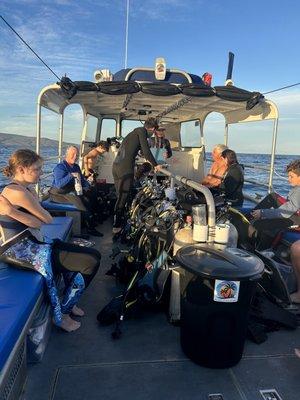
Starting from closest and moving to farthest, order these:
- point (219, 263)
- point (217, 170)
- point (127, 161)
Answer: point (219, 263)
point (127, 161)
point (217, 170)

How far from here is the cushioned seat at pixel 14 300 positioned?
5.68 ft

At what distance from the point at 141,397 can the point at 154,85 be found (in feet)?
14.4

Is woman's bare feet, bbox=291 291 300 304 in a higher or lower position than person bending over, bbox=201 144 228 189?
Result: lower

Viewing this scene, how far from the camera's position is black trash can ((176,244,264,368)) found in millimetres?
2137

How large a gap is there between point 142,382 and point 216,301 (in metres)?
0.67

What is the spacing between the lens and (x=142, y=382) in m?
2.16

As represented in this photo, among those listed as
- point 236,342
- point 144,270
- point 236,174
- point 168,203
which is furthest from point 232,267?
point 236,174

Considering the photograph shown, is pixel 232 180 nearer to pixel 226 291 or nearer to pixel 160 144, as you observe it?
pixel 160 144

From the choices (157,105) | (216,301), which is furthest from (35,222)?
(157,105)

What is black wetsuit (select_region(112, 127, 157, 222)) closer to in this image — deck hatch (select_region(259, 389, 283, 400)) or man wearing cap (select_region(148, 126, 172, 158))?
man wearing cap (select_region(148, 126, 172, 158))

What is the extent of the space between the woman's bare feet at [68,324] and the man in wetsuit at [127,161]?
2.72m

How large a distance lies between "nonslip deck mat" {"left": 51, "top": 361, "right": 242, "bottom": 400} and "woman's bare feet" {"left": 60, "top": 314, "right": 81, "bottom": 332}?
474mm

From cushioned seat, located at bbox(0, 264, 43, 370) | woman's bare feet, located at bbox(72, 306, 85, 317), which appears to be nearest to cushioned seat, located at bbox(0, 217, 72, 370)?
cushioned seat, located at bbox(0, 264, 43, 370)

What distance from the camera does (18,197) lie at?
8.21 feet
